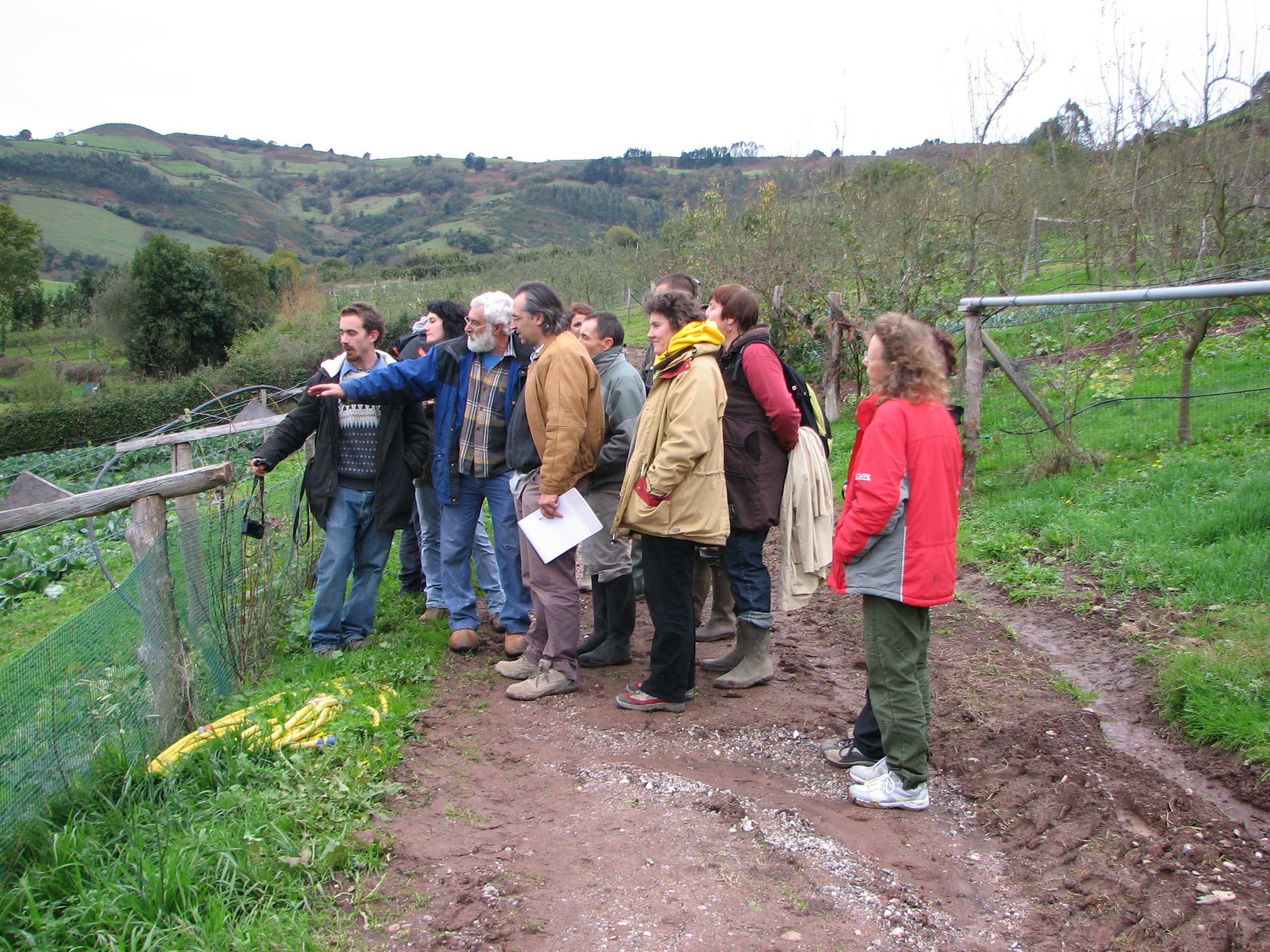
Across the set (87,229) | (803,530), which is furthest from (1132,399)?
(87,229)

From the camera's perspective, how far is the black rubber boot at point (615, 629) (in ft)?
16.1

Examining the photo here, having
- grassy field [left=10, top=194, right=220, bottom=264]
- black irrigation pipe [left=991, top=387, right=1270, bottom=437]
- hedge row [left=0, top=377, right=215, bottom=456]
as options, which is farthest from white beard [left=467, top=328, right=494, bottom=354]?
grassy field [left=10, top=194, right=220, bottom=264]

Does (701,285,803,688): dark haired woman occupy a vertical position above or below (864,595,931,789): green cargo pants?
above

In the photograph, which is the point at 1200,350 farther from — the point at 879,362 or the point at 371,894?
the point at 371,894

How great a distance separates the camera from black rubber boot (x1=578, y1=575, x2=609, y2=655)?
497cm

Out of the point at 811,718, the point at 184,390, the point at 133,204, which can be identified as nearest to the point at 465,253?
the point at 184,390

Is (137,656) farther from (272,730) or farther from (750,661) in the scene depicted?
(750,661)

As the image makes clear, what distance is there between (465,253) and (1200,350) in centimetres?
6324

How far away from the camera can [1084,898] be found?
9.34ft

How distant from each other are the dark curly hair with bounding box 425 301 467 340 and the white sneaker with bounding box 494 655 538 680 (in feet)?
7.35

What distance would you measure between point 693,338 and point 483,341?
1389 mm

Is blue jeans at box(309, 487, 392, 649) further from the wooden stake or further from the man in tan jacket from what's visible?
the man in tan jacket

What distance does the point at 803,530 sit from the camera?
4379 mm

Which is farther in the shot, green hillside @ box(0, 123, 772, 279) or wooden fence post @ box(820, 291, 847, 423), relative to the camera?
green hillside @ box(0, 123, 772, 279)
